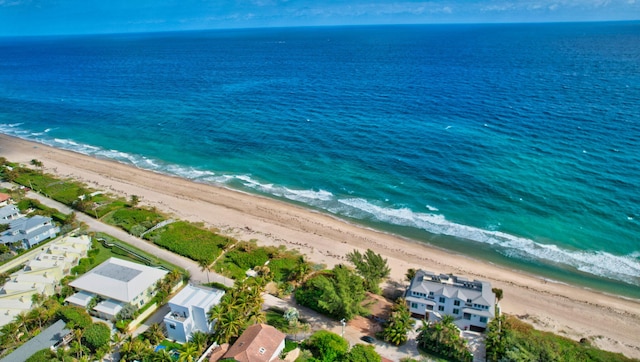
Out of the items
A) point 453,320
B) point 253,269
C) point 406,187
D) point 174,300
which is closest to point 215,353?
→ point 174,300

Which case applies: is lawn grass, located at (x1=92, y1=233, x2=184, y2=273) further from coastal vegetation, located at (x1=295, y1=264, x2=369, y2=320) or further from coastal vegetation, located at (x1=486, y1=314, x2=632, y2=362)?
coastal vegetation, located at (x1=486, y1=314, x2=632, y2=362)

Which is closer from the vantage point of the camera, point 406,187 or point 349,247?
point 349,247

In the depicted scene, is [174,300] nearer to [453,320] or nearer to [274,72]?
[453,320]

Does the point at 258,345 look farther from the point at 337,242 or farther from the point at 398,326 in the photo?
the point at 337,242

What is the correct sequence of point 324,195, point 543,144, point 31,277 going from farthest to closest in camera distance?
point 543,144 < point 324,195 < point 31,277

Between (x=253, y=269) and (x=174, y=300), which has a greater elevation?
(x=174, y=300)

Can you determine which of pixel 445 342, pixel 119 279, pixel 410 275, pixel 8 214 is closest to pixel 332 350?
pixel 445 342

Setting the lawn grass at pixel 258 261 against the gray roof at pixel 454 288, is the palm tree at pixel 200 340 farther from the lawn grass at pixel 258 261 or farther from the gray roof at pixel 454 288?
the gray roof at pixel 454 288
